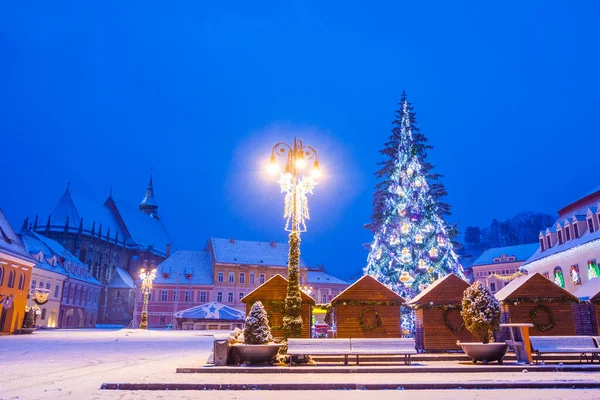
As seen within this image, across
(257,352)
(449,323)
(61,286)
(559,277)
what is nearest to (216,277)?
(61,286)

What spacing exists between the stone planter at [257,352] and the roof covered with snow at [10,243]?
→ 1159 inches

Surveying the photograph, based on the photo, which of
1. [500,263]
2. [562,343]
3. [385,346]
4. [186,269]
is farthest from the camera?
[500,263]

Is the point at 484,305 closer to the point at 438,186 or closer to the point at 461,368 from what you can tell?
the point at 461,368

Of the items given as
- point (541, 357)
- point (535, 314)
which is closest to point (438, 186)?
point (535, 314)

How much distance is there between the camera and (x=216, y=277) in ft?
231

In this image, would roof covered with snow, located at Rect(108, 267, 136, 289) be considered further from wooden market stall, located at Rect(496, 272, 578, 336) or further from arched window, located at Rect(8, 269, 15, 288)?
wooden market stall, located at Rect(496, 272, 578, 336)

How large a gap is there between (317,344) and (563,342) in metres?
7.72

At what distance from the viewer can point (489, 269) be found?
79000mm

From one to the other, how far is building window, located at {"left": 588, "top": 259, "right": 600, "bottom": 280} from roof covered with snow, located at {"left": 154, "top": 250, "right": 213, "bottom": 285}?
53820 millimetres

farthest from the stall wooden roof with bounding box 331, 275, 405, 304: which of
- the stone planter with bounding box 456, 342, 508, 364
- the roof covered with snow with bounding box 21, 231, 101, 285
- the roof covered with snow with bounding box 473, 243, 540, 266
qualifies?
the roof covered with snow with bounding box 473, 243, 540, 266

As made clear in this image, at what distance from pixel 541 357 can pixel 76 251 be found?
7814cm

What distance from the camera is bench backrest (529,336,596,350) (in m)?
14.3

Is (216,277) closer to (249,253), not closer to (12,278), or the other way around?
(249,253)

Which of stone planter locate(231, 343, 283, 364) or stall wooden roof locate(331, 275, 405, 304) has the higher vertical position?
stall wooden roof locate(331, 275, 405, 304)
